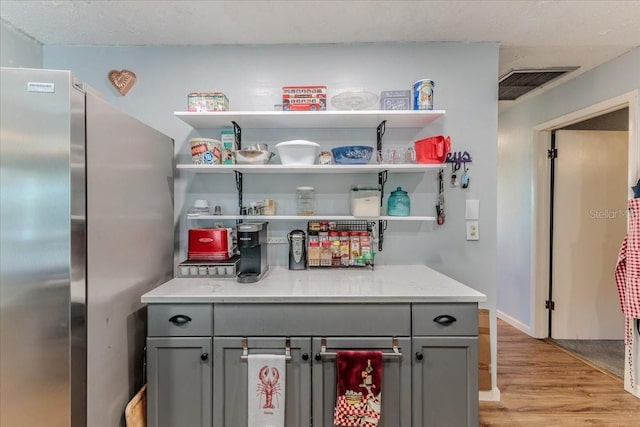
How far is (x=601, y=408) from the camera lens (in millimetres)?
2062

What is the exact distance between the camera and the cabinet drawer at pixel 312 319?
1.52 meters

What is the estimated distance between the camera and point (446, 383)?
1.51 m

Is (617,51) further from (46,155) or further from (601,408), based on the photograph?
(46,155)

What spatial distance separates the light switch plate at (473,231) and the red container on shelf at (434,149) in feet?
1.77

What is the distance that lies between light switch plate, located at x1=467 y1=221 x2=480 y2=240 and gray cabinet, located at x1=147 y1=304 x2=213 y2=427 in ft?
5.51

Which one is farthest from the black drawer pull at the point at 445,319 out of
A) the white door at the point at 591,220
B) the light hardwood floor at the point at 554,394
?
the white door at the point at 591,220

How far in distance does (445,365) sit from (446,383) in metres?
0.08

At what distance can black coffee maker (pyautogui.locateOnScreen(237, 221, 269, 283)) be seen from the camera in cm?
172

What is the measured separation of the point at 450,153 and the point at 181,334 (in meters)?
1.90

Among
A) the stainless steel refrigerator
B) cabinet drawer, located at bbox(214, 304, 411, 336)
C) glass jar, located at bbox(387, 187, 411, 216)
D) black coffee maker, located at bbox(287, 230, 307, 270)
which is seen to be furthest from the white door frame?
the stainless steel refrigerator

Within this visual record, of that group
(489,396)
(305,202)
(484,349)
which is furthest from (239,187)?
(489,396)

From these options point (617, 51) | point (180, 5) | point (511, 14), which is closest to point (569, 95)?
point (617, 51)

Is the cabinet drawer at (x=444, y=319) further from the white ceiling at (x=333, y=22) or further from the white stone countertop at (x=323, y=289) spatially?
the white ceiling at (x=333, y=22)

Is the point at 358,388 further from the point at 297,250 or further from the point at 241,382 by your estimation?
the point at 297,250
